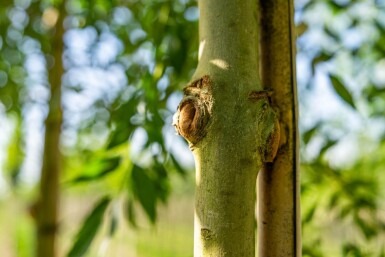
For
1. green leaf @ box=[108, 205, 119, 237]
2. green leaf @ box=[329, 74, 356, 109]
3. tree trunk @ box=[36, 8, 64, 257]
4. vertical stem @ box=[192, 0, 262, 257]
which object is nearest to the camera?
vertical stem @ box=[192, 0, 262, 257]

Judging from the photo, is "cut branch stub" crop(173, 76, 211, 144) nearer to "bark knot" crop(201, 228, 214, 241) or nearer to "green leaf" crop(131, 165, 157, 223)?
"bark knot" crop(201, 228, 214, 241)

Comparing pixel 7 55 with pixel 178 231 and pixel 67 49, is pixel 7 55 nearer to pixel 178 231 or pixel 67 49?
pixel 67 49

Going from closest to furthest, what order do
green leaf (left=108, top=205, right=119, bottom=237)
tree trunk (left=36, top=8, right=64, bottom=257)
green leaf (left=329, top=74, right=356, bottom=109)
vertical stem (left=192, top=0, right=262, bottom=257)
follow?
1. vertical stem (left=192, top=0, right=262, bottom=257)
2. green leaf (left=329, top=74, right=356, bottom=109)
3. green leaf (left=108, top=205, right=119, bottom=237)
4. tree trunk (left=36, top=8, right=64, bottom=257)

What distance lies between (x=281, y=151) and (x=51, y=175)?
1.16 meters

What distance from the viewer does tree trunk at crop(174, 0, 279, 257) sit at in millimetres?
292

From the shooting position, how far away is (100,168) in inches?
23.8

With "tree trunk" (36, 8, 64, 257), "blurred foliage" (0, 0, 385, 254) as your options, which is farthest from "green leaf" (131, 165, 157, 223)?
"tree trunk" (36, 8, 64, 257)

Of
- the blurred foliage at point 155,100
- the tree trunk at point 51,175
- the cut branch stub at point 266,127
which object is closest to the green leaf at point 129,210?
the blurred foliage at point 155,100

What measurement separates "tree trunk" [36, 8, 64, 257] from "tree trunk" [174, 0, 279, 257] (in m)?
1.06

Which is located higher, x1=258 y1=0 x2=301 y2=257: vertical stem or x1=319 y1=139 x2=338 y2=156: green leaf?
x1=319 y1=139 x2=338 y2=156: green leaf

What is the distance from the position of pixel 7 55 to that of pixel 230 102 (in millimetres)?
1124

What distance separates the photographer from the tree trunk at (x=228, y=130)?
29 centimetres

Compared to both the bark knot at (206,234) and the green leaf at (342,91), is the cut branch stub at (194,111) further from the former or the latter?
the green leaf at (342,91)

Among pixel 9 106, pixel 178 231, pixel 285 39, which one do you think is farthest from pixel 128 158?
pixel 178 231
